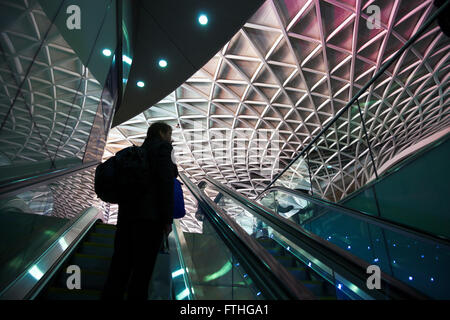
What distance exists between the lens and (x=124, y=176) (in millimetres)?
2057

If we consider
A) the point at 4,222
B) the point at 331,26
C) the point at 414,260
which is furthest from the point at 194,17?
the point at 331,26

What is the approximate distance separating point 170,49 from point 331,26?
10.2 metres

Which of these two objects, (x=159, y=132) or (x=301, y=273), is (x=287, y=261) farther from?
(x=159, y=132)

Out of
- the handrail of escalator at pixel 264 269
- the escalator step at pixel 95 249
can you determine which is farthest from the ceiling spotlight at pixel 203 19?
the handrail of escalator at pixel 264 269

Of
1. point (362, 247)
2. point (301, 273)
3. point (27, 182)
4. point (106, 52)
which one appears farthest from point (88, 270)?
point (106, 52)

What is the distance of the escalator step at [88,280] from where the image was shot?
277 centimetres

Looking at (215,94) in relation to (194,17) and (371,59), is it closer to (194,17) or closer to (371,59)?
(371,59)

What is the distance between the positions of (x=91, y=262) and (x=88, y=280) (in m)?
0.43

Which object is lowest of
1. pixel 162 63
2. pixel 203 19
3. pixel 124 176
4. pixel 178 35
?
pixel 124 176

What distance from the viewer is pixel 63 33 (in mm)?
3309

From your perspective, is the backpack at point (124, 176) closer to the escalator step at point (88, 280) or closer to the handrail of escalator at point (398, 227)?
the escalator step at point (88, 280)

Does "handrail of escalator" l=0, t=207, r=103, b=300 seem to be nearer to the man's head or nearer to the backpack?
the backpack

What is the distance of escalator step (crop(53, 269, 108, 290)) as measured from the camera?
2766 millimetres

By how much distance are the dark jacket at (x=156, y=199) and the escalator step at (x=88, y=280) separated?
1.27 meters
